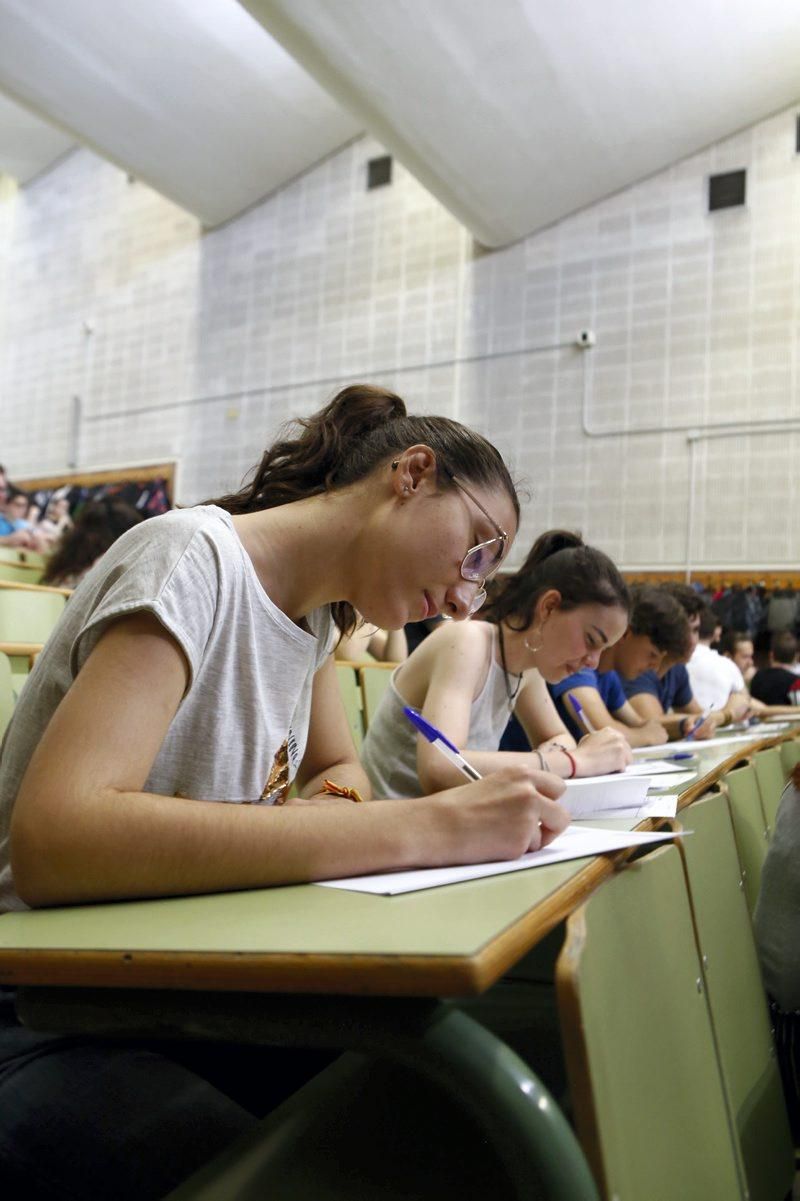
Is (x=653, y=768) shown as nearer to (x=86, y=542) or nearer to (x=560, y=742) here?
(x=560, y=742)

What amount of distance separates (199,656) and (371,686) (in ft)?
8.41

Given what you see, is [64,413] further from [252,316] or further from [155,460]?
[252,316]

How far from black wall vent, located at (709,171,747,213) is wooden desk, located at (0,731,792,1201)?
684 centimetres

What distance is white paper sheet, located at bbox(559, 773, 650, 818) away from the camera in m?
1.16

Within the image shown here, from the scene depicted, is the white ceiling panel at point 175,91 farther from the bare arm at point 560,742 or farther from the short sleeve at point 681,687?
the bare arm at point 560,742

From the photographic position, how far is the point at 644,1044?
70 cm

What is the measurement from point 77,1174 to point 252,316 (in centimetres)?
790

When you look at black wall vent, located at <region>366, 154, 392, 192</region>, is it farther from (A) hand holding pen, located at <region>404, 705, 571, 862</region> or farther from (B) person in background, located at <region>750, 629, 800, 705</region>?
(A) hand holding pen, located at <region>404, 705, 571, 862</region>

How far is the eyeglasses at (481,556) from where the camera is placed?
1084mm

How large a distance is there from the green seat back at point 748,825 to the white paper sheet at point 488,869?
0.65 m

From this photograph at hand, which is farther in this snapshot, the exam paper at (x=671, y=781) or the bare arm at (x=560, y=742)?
the bare arm at (x=560, y=742)

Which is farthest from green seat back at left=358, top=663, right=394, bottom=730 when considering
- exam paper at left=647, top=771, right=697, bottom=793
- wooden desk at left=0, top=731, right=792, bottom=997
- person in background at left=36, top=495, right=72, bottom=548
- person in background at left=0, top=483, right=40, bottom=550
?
person in background at left=0, top=483, right=40, bottom=550

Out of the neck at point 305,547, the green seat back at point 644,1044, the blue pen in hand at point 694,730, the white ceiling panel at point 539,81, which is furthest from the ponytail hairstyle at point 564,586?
the white ceiling panel at point 539,81

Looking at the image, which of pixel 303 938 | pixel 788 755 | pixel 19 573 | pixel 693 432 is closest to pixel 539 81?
pixel 693 432
